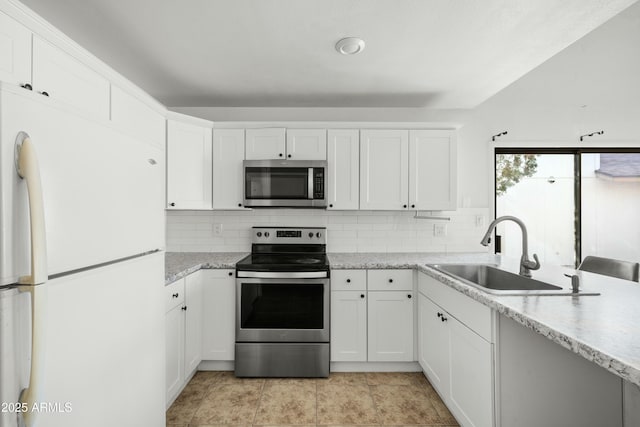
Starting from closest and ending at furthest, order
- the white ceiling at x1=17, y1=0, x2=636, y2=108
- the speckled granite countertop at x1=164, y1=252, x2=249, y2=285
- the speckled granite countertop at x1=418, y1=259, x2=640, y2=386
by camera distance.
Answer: the speckled granite countertop at x1=418, y1=259, x2=640, y2=386 → the white ceiling at x1=17, y1=0, x2=636, y2=108 → the speckled granite countertop at x1=164, y1=252, x2=249, y2=285

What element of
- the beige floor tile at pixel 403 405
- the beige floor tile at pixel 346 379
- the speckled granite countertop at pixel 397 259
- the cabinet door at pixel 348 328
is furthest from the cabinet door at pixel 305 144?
the beige floor tile at pixel 403 405

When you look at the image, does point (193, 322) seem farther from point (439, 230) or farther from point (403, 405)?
point (439, 230)

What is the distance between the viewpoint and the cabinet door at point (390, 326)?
2346mm

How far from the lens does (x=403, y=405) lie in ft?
6.48

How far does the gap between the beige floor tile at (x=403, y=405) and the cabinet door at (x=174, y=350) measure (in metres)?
1.37

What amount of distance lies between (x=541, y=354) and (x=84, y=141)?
76.2 inches

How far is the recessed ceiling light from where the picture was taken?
6.10 ft

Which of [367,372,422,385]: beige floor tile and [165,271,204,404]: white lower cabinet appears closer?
[165,271,204,404]: white lower cabinet

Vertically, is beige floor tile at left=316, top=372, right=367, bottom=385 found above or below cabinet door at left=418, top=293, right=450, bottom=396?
below

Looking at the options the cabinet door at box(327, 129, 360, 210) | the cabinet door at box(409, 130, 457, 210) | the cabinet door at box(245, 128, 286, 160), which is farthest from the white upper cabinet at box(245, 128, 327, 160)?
the cabinet door at box(409, 130, 457, 210)

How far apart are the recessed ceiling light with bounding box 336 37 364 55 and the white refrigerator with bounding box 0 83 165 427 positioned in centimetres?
135

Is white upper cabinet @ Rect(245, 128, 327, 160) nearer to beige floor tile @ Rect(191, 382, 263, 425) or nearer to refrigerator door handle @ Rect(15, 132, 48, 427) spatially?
beige floor tile @ Rect(191, 382, 263, 425)

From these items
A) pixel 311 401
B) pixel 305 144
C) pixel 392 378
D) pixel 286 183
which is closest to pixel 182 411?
pixel 311 401

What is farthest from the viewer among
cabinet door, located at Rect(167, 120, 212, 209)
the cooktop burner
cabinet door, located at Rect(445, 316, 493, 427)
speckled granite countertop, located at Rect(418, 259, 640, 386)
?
the cooktop burner
